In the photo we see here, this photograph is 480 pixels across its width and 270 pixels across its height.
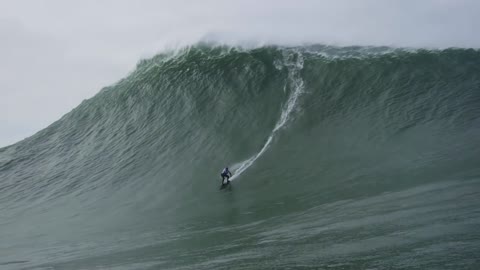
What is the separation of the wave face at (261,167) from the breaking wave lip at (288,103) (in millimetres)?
78

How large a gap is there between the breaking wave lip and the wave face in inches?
3.1

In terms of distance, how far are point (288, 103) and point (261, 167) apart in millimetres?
4390

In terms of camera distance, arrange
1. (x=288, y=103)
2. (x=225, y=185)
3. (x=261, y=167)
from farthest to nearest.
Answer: (x=288, y=103) → (x=261, y=167) → (x=225, y=185)

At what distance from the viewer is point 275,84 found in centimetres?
1906

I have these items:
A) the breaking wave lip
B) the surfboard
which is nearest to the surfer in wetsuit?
the surfboard

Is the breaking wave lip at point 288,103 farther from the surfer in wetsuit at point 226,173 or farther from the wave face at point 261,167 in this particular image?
the surfer in wetsuit at point 226,173

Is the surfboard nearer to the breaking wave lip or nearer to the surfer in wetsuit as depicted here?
the surfer in wetsuit

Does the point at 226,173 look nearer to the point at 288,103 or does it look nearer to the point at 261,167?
the point at 261,167

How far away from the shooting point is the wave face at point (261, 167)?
8.07m

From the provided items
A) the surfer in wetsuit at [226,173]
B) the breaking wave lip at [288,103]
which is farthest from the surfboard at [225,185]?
the breaking wave lip at [288,103]

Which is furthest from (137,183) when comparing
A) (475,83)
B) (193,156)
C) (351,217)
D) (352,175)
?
(475,83)

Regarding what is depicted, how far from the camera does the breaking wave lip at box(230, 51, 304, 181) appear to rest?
14.6m

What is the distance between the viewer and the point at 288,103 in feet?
57.6

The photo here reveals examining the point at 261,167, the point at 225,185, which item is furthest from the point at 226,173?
the point at 261,167
